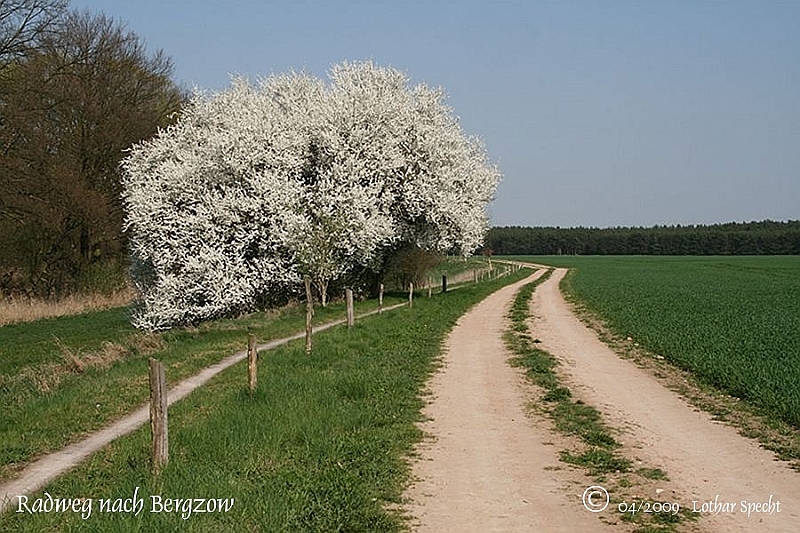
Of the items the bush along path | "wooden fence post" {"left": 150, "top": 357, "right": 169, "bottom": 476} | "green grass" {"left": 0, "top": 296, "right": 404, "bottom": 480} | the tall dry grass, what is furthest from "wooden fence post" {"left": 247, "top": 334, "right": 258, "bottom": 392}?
the tall dry grass

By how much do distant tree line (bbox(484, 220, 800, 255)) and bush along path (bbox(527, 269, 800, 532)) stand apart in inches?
4532

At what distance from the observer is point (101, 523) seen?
706cm

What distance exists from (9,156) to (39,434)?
3012cm

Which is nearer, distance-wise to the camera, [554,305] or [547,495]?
[547,495]

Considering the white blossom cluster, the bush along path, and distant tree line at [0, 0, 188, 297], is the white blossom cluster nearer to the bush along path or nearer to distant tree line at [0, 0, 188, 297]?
distant tree line at [0, 0, 188, 297]

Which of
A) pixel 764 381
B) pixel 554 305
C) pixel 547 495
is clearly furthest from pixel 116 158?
A: pixel 547 495

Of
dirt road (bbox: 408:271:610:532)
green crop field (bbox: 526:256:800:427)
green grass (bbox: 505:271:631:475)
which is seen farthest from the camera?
green crop field (bbox: 526:256:800:427)

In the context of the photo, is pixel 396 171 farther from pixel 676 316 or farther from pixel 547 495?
pixel 547 495

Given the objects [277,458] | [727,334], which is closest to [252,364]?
[277,458]

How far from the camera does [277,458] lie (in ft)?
31.9

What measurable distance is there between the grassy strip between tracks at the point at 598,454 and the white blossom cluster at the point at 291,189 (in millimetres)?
13149

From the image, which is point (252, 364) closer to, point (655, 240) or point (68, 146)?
point (68, 146)

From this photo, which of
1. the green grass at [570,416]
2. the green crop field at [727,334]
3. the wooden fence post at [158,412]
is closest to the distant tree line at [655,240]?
the green crop field at [727,334]

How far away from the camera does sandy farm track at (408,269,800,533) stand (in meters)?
7.68
